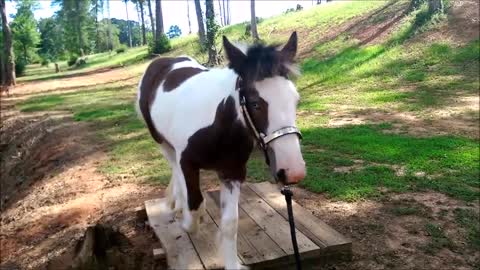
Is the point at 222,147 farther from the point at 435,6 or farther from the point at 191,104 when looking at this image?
the point at 435,6

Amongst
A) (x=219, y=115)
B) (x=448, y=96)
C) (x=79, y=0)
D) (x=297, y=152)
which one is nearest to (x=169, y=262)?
(x=219, y=115)

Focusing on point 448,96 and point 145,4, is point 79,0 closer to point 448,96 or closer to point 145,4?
point 145,4

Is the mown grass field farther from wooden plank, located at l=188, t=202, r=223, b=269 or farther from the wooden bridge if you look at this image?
wooden plank, located at l=188, t=202, r=223, b=269

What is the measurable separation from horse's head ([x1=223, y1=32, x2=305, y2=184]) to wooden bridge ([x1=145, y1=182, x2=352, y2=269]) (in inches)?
49.9

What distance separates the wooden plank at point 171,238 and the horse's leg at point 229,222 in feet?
0.89

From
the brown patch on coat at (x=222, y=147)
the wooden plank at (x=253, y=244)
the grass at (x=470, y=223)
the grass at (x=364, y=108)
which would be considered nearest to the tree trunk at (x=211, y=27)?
the grass at (x=364, y=108)

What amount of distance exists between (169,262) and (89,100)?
1422cm

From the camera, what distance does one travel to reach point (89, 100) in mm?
16656

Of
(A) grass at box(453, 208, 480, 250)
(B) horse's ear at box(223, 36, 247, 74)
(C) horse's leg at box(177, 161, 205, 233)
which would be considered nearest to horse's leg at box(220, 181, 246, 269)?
(C) horse's leg at box(177, 161, 205, 233)

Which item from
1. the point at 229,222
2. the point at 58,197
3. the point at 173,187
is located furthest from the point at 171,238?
the point at 58,197

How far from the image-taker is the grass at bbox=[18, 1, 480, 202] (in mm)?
5684

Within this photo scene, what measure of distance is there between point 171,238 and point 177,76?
1.46m

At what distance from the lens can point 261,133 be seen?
2.58m

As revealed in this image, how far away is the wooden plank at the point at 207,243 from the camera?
3468 millimetres
